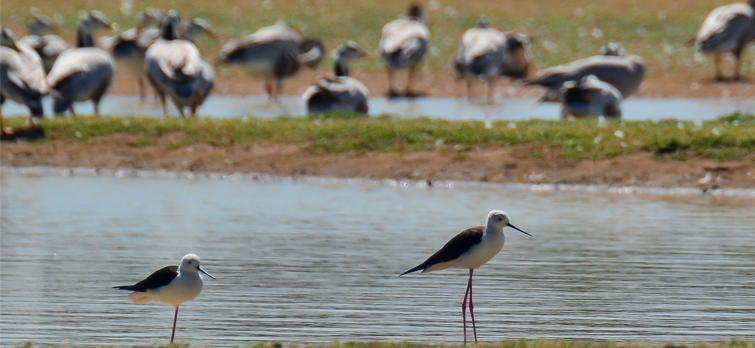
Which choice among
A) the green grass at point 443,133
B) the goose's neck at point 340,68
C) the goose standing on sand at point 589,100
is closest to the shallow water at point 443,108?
the goose's neck at point 340,68

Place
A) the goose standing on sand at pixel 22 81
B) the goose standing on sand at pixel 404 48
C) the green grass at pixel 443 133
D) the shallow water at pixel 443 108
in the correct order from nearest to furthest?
the green grass at pixel 443 133, the goose standing on sand at pixel 22 81, the shallow water at pixel 443 108, the goose standing on sand at pixel 404 48

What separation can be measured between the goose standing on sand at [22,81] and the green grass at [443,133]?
0.44 meters

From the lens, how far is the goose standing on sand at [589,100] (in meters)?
17.9

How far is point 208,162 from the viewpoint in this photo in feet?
51.0

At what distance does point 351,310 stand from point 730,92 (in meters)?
18.3

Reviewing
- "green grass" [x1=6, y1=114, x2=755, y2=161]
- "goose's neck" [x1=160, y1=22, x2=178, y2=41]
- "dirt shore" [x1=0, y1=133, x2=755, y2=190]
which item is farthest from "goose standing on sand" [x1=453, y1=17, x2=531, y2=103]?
"dirt shore" [x1=0, y1=133, x2=755, y2=190]

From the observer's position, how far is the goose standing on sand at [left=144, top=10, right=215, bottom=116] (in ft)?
58.9

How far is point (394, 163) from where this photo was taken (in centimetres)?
1520

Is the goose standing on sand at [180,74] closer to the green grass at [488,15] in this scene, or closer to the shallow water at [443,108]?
the shallow water at [443,108]

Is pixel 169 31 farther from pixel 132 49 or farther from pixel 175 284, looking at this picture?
pixel 175 284

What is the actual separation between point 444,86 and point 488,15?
31.4 feet

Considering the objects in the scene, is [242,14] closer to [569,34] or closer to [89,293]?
[569,34]

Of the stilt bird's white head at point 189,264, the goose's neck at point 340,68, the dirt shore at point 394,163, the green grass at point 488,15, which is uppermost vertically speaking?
the green grass at point 488,15

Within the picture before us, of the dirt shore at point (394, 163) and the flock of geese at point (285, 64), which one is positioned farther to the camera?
the flock of geese at point (285, 64)
